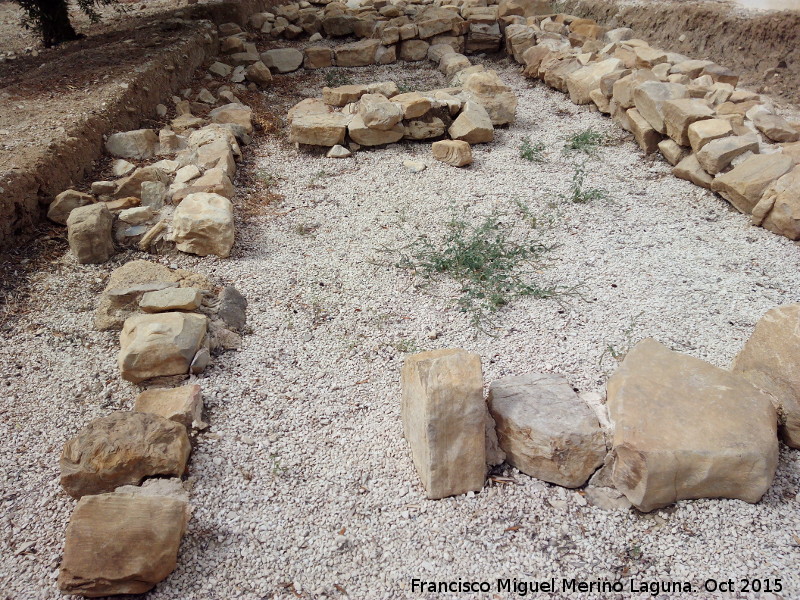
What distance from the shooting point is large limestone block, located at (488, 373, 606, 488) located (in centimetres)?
302

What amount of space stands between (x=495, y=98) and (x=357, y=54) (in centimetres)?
344

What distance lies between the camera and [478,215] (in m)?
5.55

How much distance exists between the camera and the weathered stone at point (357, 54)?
970cm

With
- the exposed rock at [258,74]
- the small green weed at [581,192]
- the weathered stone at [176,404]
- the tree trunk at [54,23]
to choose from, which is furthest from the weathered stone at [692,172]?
the tree trunk at [54,23]

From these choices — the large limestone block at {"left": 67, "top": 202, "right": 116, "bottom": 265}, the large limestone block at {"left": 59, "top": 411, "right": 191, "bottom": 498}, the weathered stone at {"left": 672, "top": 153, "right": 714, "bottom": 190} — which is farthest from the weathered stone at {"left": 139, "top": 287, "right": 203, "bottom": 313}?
the weathered stone at {"left": 672, "top": 153, "right": 714, "bottom": 190}

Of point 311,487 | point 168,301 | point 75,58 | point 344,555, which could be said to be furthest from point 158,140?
point 344,555

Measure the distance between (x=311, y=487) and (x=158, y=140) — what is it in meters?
4.98

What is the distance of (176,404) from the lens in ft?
11.1

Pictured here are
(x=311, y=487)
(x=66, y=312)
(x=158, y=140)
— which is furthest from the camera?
(x=158, y=140)

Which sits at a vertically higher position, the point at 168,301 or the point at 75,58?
the point at 75,58

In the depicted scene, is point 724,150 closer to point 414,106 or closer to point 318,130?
point 414,106

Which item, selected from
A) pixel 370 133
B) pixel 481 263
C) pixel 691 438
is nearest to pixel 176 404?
pixel 481 263

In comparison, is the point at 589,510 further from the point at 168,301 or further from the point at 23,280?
the point at 23,280

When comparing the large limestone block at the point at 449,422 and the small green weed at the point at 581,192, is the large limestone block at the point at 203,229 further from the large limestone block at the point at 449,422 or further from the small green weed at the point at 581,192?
the small green weed at the point at 581,192
